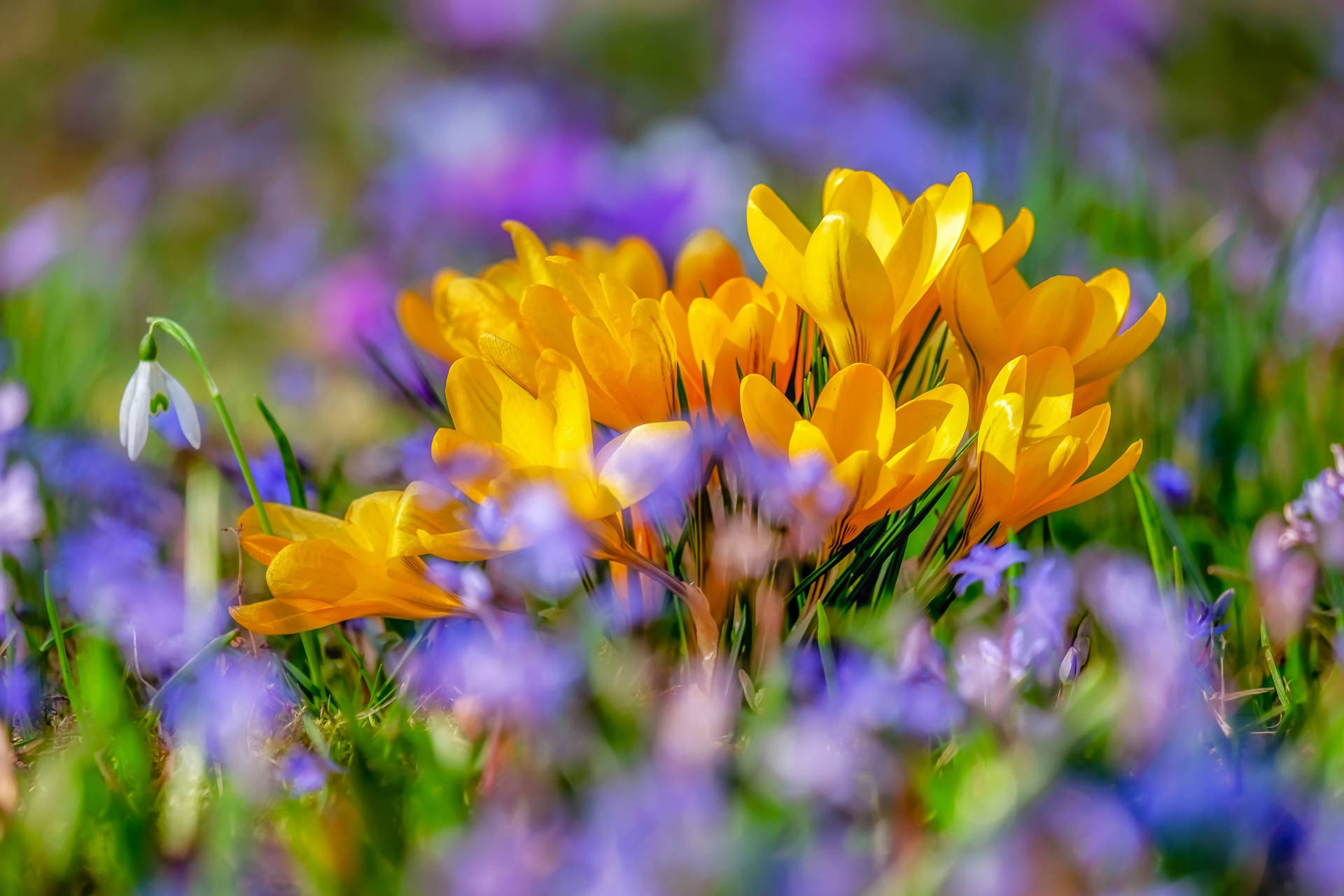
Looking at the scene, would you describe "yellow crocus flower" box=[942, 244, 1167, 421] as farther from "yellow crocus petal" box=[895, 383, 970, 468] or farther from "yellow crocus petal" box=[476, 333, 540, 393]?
"yellow crocus petal" box=[476, 333, 540, 393]

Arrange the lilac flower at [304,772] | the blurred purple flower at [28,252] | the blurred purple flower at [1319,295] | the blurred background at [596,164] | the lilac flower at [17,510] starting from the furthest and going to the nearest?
the blurred purple flower at [28,252]
the blurred purple flower at [1319,295]
the blurred background at [596,164]
the lilac flower at [17,510]
the lilac flower at [304,772]

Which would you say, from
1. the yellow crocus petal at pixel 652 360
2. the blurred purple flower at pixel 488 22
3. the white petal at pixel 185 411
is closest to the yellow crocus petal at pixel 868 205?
the yellow crocus petal at pixel 652 360

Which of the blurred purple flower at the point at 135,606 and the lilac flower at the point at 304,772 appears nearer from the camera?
the lilac flower at the point at 304,772

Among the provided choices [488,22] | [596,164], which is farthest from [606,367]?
[488,22]

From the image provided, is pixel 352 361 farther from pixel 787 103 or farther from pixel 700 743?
pixel 787 103

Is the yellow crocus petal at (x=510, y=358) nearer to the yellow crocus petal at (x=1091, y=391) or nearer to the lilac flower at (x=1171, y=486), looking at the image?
the yellow crocus petal at (x=1091, y=391)

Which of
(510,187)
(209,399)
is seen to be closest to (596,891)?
(209,399)
